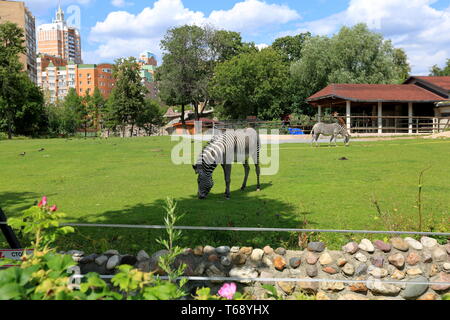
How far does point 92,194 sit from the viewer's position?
36.3 ft

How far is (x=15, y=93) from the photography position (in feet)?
180

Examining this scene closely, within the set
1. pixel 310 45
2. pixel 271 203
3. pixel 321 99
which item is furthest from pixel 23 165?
pixel 310 45

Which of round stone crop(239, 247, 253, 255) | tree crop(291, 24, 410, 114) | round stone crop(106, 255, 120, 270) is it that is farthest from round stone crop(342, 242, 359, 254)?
tree crop(291, 24, 410, 114)

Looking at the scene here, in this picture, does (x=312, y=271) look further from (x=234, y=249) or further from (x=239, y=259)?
(x=234, y=249)

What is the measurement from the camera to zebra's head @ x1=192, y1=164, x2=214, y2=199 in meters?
9.88

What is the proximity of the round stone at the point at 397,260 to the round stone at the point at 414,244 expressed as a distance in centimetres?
33

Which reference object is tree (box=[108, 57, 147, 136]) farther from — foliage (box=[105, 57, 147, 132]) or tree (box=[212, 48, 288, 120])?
tree (box=[212, 48, 288, 120])

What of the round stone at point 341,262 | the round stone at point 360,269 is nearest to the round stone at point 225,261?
the round stone at point 341,262

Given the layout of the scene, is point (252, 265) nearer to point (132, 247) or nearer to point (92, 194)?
point (132, 247)

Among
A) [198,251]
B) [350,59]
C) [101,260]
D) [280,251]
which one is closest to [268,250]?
[280,251]

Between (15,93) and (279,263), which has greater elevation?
(15,93)

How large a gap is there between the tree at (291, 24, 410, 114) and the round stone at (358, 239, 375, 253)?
46.6 m

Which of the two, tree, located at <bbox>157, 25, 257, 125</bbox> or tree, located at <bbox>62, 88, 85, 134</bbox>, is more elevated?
tree, located at <bbox>157, 25, 257, 125</bbox>

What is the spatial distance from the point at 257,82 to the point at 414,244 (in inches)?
1995
